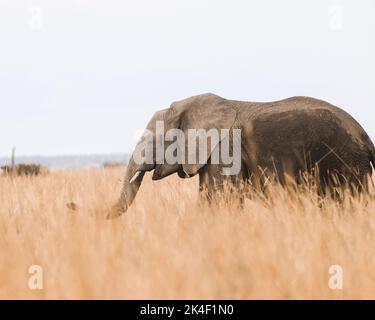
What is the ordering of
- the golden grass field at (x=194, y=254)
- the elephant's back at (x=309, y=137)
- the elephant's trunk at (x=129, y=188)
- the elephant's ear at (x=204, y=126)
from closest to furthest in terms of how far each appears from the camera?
the golden grass field at (x=194, y=254) → the elephant's back at (x=309, y=137) → the elephant's trunk at (x=129, y=188) → the elephant's ear at (x=204, y=126)

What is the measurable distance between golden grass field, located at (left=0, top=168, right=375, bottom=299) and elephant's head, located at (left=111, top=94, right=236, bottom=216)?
0.88m

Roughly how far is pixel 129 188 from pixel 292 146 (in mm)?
1691

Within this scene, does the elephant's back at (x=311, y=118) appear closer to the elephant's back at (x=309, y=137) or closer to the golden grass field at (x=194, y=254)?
the elephant's back at (x=309, y=137)

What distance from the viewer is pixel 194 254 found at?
4242 mm

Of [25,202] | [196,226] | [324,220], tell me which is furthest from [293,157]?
[25,202]

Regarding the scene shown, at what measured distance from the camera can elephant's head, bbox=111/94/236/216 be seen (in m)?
6.93

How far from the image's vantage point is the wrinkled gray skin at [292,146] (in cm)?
651

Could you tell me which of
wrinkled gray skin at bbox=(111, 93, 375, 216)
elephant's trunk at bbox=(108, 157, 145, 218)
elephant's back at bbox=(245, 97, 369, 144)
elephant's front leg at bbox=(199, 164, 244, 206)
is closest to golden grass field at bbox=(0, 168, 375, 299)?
elephant's front leg at bbox=(199, 164, 244, 206)

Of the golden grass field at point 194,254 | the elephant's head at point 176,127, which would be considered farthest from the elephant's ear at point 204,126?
the golden grass field at point 194,254

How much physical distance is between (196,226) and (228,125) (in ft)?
7.22

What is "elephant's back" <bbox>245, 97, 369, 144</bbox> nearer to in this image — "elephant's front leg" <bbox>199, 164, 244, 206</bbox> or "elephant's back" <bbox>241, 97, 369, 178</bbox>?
"elephant's back" <bbox>241, 97, 369, 178</bbox>

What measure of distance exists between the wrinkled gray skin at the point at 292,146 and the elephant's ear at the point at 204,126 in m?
0.01

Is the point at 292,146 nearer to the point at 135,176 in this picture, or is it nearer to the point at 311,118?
the point at 311,118

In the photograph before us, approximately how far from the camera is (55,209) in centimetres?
658
